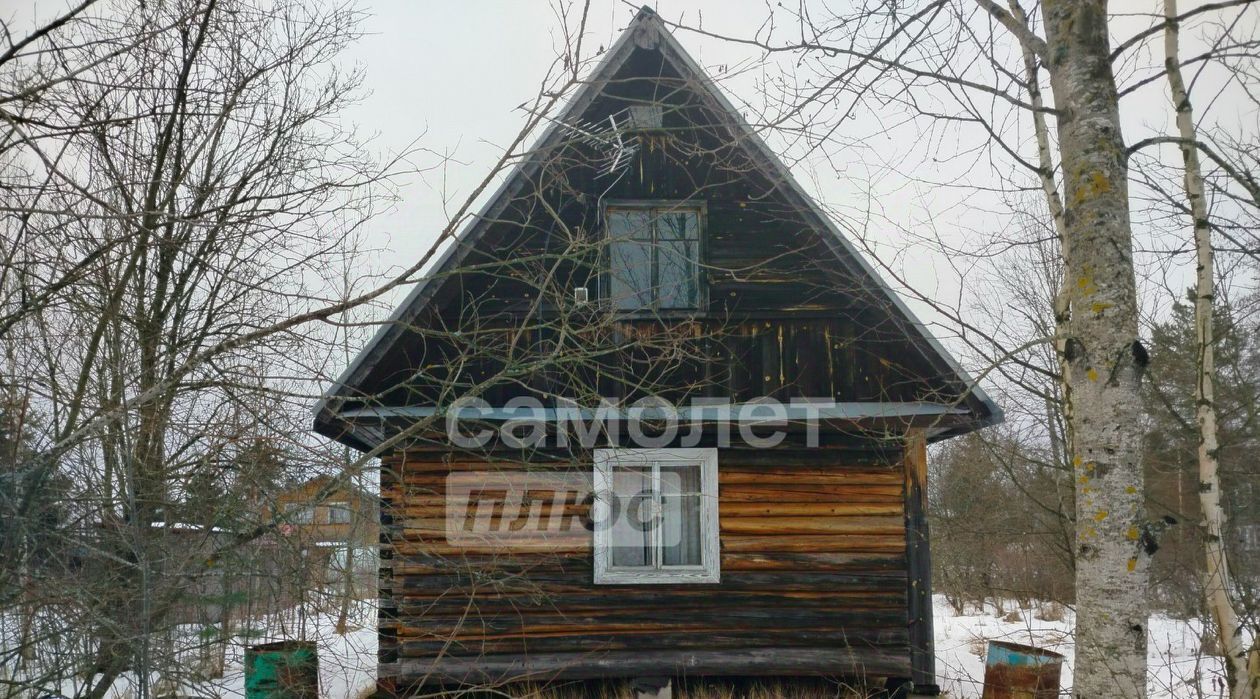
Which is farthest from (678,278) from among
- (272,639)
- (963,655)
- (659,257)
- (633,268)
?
(963,655)

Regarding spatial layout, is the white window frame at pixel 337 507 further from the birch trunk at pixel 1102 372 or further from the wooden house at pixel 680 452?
the birch trunk at pixel 1102 372

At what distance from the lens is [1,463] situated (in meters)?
4.52

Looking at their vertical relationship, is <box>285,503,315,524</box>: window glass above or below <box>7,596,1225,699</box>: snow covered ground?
above

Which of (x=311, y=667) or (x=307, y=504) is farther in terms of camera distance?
(x=311, y=667)

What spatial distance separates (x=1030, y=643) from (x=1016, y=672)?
2.55 metres

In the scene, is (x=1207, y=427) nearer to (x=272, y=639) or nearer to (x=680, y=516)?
(x=680, y=516)

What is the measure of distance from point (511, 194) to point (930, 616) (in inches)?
216

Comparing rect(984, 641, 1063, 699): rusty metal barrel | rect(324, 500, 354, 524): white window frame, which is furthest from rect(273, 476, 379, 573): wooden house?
rect(984, 641, 1063, 699): rusty metal barrel

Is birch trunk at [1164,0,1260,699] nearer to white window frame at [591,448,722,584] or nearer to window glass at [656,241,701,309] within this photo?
white window frame at [591,448,722,584]

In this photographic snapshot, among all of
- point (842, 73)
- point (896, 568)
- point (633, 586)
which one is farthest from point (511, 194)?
point (896, 568)

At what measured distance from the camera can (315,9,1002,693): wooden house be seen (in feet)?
26.9

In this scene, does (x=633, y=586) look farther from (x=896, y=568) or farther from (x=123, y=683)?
(x=123, y=683)

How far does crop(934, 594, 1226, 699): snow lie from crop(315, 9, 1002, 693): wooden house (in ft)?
4.98

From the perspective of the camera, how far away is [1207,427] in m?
5.57
